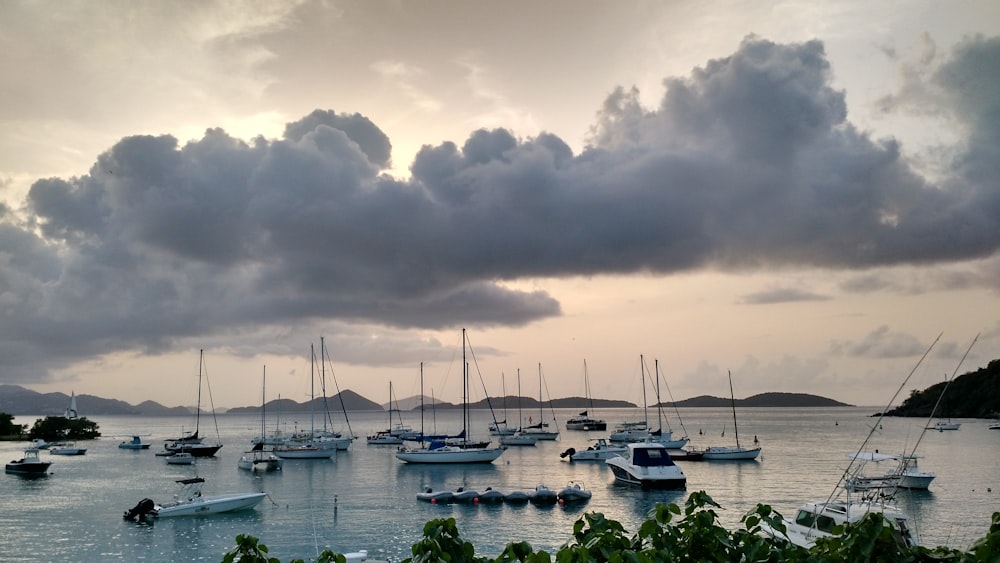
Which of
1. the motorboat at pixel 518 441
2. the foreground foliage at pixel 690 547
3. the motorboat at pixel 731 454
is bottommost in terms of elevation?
the motorboat at pixel 518 441

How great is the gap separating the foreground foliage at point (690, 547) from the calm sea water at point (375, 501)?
2396 cm

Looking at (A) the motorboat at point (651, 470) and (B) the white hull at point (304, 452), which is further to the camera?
(B) the white hull at point (304, 452)

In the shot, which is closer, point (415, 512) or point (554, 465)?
point (415, 512)

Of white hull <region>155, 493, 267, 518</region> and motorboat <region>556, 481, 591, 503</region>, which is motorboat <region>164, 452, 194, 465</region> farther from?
motorboat <region>556, 481, 591, 503</region>

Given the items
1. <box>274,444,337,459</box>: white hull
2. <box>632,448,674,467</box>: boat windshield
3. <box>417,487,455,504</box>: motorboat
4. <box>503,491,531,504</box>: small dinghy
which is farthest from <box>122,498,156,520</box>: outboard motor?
<box>274,444,337,459</box>: white hull

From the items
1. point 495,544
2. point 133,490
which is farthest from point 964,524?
point 133,490

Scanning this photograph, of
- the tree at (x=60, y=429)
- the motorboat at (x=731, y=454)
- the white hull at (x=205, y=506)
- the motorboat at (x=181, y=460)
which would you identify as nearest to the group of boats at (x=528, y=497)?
the white hull at (x=205, y=506)

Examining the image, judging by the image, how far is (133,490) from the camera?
69.1 metres

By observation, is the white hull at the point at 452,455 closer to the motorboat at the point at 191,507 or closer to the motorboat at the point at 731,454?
the motorboat at the point at 731,454

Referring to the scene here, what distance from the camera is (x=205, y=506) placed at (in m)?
48.7

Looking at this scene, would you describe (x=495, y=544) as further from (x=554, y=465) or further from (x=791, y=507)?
(x=554, y=465)

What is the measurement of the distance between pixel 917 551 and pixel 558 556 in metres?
4.66

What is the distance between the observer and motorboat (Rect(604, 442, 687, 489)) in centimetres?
6267

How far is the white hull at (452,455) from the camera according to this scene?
87.9m
